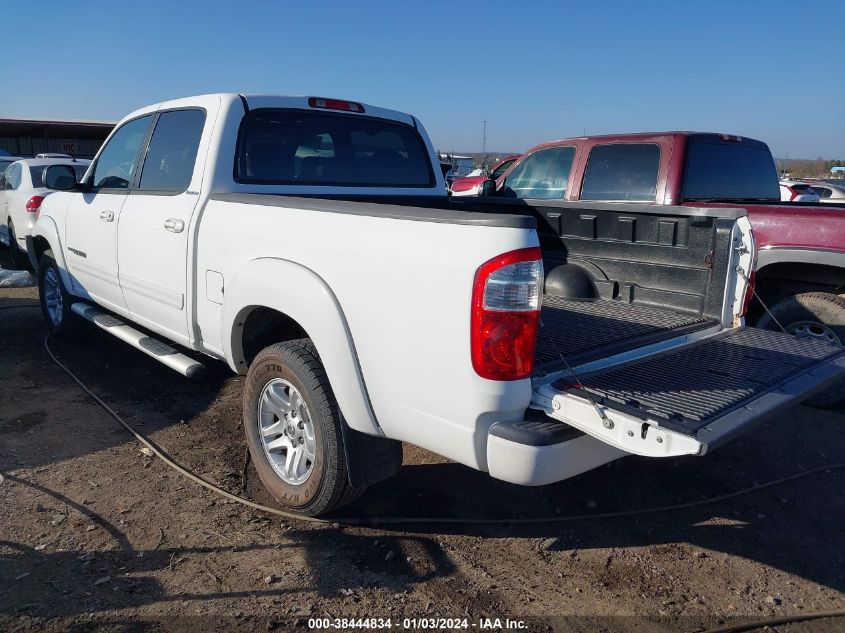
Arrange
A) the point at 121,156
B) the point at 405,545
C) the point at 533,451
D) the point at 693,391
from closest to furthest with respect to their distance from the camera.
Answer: the point at 533,451, the point at 693,391, the point at 405,545, the point at 121,156

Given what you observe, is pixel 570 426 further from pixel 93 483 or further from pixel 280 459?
pixel 93 483

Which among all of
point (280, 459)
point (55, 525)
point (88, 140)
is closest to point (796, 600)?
point (280, 459)

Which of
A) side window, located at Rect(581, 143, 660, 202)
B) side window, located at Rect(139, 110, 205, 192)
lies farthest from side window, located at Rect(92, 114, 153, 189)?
side window, located at Rect(581, 143, 660, 202)

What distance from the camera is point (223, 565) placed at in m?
3.14

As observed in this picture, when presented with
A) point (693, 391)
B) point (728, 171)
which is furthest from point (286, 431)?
point (728, 171)

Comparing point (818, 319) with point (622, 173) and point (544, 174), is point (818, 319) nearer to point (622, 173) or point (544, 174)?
point (622, 173)

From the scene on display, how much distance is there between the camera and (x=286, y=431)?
3557 mm

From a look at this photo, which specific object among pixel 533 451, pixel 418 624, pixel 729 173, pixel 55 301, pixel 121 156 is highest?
pixel 121 156

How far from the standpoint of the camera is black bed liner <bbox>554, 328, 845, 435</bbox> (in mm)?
2547

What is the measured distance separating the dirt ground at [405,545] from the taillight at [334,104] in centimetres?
221

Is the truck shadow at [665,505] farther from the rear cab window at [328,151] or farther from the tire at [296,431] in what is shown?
the rear cab window at [328,151]

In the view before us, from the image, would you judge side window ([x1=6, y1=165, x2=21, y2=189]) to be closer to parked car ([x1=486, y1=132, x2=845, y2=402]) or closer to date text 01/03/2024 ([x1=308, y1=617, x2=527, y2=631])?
parked car ([x1=486, y1=132, x2=845, y2=402])

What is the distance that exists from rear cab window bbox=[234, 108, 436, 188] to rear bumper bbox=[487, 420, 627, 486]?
2428 millimetres

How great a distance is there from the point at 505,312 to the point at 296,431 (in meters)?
1.48
